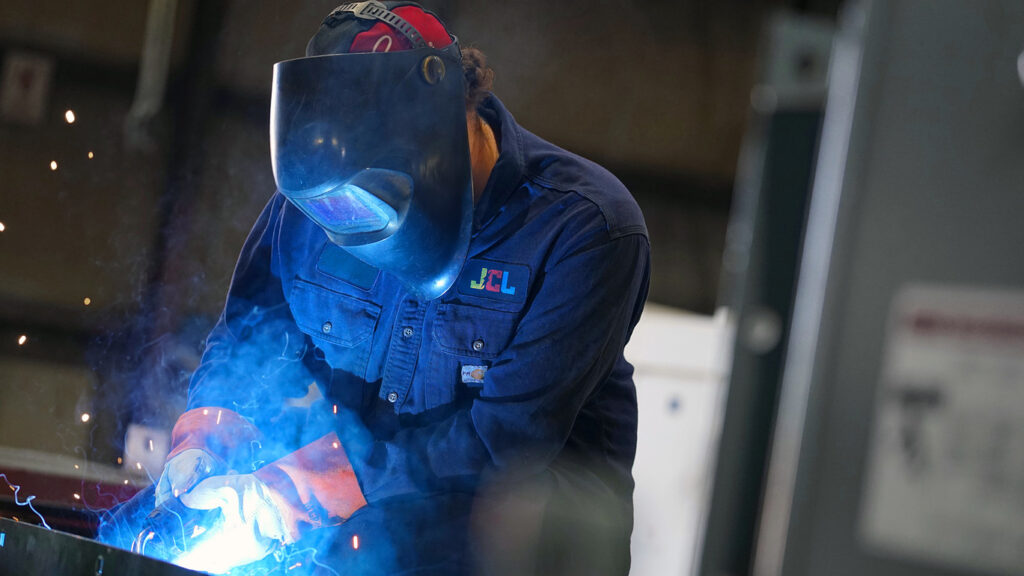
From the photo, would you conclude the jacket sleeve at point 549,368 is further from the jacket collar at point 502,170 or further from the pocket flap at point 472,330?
the jacket collar at point 502,170

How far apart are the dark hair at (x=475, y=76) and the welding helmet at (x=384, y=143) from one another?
0.02 meters

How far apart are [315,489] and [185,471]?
26cm

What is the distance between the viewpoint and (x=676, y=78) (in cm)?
112

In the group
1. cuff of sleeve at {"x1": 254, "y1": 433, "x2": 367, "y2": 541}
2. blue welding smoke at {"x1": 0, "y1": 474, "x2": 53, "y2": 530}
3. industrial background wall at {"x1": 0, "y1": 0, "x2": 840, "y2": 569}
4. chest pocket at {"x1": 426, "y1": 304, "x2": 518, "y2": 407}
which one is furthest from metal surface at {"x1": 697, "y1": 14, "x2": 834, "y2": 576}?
blue welding smoke at {"x1": 0, "y1": 474, "x2": 53, "y2": 530}

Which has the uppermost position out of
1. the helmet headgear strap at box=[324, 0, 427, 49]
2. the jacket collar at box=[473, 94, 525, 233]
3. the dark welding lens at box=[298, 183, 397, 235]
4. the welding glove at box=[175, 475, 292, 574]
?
the helmet headgear strap at box=[324, 0, 427, 49]

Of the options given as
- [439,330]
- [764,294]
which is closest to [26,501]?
[439,330]

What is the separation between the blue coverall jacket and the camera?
3.99 ft

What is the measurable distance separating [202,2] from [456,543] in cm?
111

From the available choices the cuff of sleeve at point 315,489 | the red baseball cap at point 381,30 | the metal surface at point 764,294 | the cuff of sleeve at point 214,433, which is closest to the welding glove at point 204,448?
the cuff of sleeve at point 214,433

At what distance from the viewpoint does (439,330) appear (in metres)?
1.37

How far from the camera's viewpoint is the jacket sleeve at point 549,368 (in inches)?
47.6

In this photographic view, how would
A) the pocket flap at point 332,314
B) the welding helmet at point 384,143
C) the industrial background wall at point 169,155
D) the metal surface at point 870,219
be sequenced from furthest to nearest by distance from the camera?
the pocket flap at point 332,314 → the welding helmet at point 384,143 → the industrial background wall at point 169,155 → the metal surface at point 870,219

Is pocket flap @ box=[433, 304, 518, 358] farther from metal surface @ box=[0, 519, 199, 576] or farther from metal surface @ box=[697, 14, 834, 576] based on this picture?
metal surface @ box=[697, 14, 834, 576]

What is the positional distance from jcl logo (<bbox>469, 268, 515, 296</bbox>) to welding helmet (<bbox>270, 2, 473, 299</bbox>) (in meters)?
0.04
